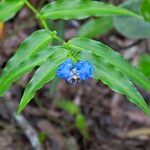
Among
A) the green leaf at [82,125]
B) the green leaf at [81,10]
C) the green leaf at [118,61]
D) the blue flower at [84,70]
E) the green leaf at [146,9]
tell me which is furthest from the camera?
the green leaf at [82,125]

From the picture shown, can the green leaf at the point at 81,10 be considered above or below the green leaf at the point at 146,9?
above

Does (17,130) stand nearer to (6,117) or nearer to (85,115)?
(6,117)

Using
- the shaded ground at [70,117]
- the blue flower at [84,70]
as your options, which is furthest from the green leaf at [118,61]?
the shaded ground at [70,117]

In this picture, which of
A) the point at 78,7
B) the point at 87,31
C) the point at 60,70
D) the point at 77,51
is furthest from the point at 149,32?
the point at 60,70

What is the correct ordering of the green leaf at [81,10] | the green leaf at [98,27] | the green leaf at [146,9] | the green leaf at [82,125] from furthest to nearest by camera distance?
the green leaf at [82,125] → the green leaf at [98,27] → the green leaf at [146,9] → the green leaf at [81,10]

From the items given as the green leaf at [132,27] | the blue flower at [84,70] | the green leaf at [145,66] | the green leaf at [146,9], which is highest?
the blue flower at [84,70]

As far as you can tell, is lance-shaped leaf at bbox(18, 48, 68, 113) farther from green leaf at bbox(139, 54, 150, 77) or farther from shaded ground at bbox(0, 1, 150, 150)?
shaded ground at bbox(0, 1, 150, 150)

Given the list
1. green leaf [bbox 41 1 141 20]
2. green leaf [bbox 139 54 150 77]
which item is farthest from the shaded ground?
green leaf [bbox 41 1 141 20]

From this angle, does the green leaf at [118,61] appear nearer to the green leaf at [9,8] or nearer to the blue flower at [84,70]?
the blue flower at [84,70]
